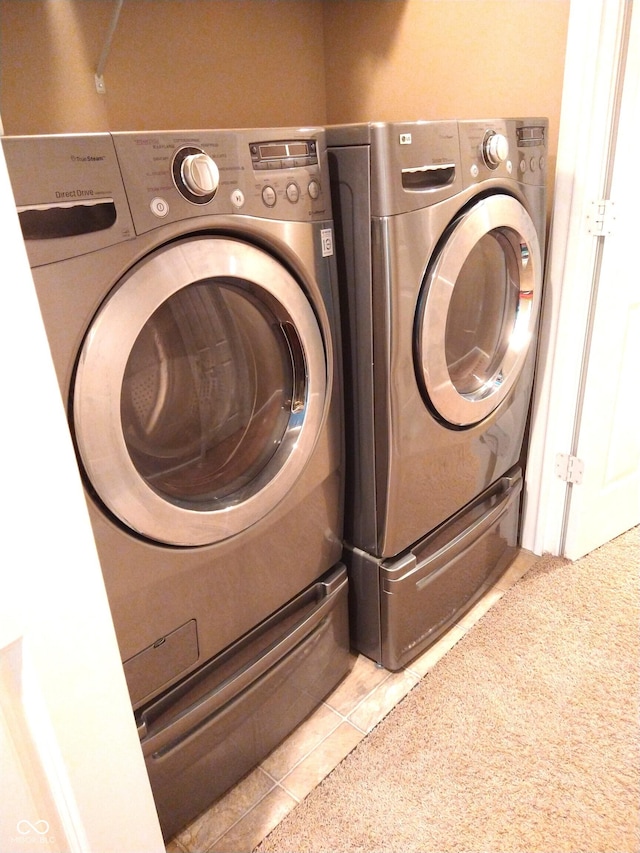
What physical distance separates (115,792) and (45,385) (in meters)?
0.48

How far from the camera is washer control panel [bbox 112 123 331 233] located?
2.70 ft

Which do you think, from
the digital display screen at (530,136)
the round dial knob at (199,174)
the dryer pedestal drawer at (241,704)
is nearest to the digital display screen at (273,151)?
the round dial knob at (199,174)

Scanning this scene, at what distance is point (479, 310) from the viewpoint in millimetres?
1459

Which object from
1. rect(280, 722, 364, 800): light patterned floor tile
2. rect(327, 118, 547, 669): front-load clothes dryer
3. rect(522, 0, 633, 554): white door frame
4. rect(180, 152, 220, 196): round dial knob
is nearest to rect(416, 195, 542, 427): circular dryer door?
rect(327, 118, 547, 669): front-load clothes dryer

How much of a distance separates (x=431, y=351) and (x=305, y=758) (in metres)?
0.90

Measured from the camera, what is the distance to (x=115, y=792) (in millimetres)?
692

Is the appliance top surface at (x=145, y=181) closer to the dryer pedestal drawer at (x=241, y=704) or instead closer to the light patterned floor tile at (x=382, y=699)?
the dryer pedestal drawer at (x=241, y=704)

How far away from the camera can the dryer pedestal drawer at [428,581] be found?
143 cm

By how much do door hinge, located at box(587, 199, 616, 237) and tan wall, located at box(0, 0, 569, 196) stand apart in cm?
17

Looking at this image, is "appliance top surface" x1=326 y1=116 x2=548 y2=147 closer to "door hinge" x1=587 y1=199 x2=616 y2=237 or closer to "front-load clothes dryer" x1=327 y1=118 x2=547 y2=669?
"front-load clothes dryer" x1=327 y1=118 x2=547 y2=669

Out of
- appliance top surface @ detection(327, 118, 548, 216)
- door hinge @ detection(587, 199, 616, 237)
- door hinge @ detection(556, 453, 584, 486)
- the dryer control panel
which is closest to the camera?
appliance top surface @ detection(327, 118, 548, 216)

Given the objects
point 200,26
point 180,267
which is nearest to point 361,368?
point 180,267

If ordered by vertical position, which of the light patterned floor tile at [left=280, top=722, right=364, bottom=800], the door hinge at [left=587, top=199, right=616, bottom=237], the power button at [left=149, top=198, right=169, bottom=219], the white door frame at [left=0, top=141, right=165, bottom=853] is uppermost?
the power button at [left=149, top=198, right=169, bottom=219]

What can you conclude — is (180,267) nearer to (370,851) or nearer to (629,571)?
(370,851)
